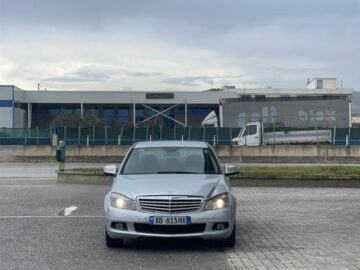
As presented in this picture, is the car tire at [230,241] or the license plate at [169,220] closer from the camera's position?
the license plate at [169,220]

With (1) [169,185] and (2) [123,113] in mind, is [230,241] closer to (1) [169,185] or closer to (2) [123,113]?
(1) [169,185]

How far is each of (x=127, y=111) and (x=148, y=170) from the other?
252ft

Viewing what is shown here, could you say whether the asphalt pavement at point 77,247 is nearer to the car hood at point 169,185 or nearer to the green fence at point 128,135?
the car hood at point 169,185

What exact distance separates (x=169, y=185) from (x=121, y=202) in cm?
70

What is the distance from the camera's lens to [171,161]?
376 inches

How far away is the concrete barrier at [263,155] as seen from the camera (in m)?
35.2

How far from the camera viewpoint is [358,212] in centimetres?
1248

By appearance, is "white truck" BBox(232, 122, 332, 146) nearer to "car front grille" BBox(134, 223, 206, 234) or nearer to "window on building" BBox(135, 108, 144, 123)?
"car front grille" BBox(134, 223, 206, 234)

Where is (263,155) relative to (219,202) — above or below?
below

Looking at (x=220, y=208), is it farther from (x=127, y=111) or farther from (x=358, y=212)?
(x=127, y=111)

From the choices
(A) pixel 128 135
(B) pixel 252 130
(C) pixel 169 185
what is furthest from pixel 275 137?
(C) pixel 169 185

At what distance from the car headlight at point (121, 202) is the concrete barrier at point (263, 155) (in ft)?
89.3

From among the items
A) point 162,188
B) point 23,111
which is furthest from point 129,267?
point 23,111

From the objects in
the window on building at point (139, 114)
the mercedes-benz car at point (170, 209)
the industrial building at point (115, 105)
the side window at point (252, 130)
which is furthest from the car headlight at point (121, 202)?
the window on building at point (139, 114)
